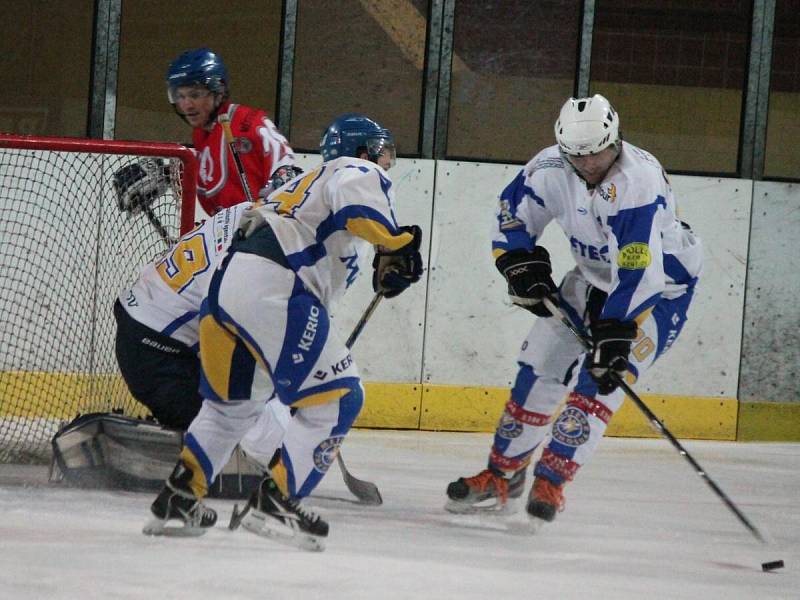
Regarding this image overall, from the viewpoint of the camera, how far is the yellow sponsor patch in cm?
350

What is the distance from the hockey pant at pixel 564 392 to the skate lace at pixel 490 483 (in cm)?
3

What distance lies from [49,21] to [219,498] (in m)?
2.81

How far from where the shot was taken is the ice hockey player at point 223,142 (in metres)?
4.28

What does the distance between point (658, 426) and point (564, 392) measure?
363 millimetres

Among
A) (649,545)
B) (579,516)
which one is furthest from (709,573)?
(579,516)

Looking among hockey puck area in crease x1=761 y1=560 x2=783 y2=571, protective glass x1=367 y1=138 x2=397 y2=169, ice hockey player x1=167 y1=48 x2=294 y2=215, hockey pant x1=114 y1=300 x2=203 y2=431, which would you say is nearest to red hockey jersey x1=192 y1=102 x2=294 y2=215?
ice hockey player x1=167 y1=48 x2=294 y2=215

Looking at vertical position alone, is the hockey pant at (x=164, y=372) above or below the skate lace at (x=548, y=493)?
above

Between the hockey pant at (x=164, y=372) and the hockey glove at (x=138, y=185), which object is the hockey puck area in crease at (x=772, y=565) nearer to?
the hockey pant at (x=164, y=372)

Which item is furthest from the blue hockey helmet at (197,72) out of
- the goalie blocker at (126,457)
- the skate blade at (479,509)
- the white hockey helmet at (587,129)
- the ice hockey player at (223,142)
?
the skate blade at (479,509)

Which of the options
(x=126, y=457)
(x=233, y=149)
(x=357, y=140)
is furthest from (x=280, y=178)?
(x=126, y=457)

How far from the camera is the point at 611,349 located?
3490mm

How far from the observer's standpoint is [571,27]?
6.16 m

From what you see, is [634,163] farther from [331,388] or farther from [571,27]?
[571,27]

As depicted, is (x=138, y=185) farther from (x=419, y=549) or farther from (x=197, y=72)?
(x=419, y=549)
